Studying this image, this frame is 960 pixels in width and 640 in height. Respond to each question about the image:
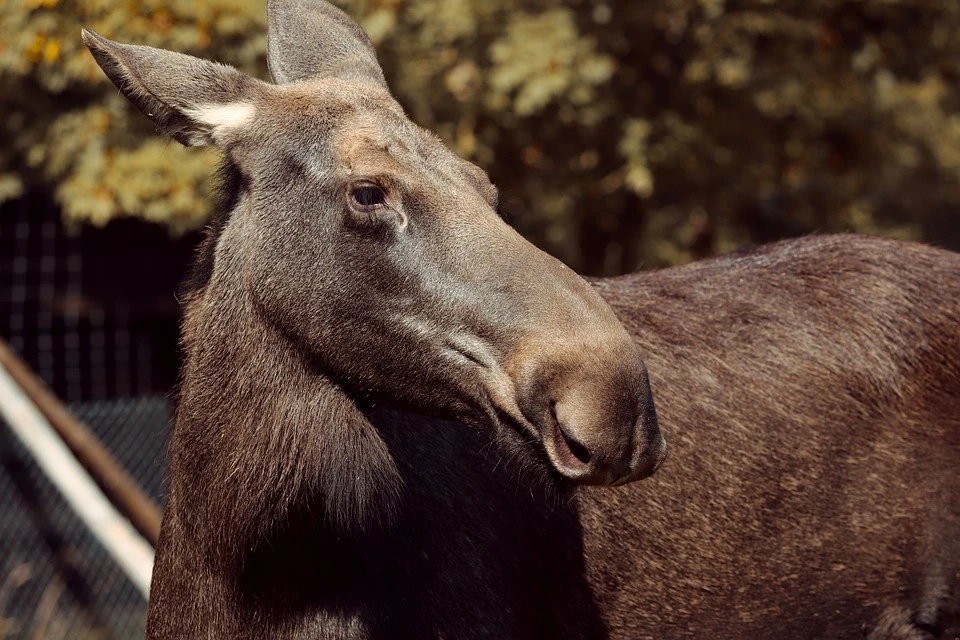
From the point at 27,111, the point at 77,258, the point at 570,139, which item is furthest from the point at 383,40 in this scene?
the point at 77,258

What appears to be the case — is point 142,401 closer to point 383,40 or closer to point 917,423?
point 383,40

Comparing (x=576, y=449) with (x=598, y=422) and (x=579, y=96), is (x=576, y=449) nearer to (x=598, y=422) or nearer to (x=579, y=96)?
(x=598, y=422)

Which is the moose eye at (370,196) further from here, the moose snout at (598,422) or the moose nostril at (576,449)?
the moose nostril at (576,449)

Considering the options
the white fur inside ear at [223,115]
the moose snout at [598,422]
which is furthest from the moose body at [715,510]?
the white fur inside ear at [223,115]

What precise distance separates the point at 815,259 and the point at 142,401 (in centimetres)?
541

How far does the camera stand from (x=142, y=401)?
8.34 metres

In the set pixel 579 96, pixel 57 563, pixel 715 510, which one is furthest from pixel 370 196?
pixel 57 563

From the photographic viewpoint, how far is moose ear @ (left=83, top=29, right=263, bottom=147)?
3236 millimetres

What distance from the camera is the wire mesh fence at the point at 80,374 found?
7.77 metres

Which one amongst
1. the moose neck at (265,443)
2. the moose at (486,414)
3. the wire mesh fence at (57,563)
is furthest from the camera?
the wire mesh fence at (57,563)

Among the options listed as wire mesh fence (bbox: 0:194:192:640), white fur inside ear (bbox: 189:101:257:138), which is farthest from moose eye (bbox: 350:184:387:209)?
wire mesh fence (bbox: 0:194:192:640)

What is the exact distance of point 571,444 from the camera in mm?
2896

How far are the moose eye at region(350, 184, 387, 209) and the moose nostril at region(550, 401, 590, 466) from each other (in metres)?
0.81

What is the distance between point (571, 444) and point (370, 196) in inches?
37.1
